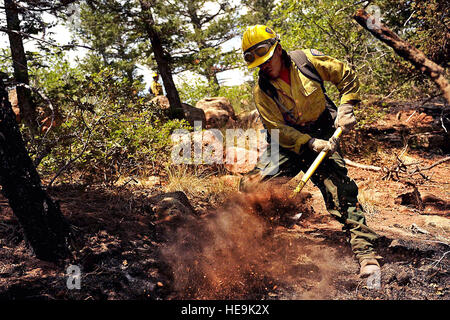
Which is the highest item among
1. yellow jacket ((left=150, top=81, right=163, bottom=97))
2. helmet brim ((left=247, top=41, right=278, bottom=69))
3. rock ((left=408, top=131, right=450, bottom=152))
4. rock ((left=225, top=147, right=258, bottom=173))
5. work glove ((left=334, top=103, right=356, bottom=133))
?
yellow jacket ((left=150, top=81, right=163, bottom=97))

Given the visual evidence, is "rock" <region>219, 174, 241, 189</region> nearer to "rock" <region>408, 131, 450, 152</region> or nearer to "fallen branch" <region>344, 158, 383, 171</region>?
"fallen branch" <region>344, 158, 383, 171</region>

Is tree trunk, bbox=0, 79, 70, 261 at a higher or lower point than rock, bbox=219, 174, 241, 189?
higher

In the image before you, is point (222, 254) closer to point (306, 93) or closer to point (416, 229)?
point (306, 93)

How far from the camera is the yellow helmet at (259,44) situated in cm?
280

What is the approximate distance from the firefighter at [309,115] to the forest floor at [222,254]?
1.16 ft

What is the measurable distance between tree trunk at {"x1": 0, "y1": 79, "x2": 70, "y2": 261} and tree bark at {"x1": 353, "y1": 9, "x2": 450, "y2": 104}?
9.26 ft

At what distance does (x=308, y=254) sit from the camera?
3156 millimetres

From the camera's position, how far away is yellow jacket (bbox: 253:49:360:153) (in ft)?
9.46

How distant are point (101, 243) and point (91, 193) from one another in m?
1.59

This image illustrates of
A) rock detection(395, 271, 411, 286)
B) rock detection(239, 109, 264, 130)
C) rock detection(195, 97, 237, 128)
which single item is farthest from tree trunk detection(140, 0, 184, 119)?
rock detection(395, 271, 411, 286)

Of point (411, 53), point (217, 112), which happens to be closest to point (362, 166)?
point (411, 53)
